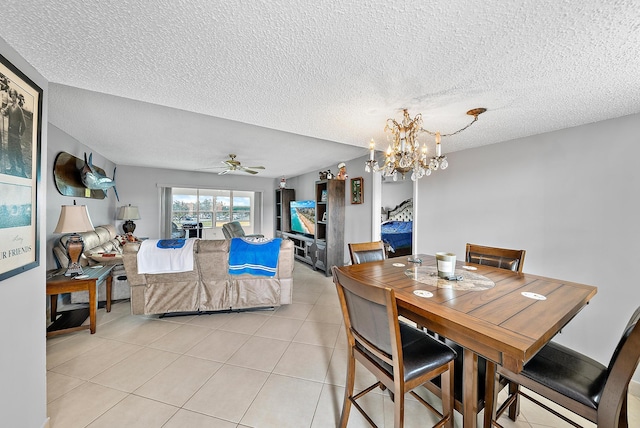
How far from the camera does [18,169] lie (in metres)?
1.07

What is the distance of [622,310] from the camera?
1908 millimetres

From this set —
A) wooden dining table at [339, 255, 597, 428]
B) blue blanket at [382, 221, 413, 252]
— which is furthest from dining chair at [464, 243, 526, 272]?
blue blanket at [382, 221, 413, 252]

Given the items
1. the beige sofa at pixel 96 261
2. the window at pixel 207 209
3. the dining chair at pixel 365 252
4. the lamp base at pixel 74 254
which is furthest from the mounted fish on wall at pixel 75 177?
the dining chair at pixel 365 252

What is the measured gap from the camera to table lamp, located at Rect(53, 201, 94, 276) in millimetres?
2275

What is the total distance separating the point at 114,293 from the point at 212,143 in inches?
94.0

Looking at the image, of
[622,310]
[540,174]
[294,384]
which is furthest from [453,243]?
[294,384]

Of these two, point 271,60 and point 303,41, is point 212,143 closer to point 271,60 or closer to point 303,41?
point 271,60

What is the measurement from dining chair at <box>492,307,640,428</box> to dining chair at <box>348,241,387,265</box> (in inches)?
51.3

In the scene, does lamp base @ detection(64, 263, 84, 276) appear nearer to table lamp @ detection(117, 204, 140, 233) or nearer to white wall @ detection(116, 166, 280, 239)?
table lamp @ detection(117, 204, 140, 233)

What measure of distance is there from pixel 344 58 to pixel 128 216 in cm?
556

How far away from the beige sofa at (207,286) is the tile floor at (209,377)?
18 centimetres

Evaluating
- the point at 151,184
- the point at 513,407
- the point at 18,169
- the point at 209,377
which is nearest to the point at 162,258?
the point at 209,377

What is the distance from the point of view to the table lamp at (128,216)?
4789 millimetres

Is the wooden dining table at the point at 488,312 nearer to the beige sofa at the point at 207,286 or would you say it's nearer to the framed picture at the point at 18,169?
the beige sofa at the point at 207,286
